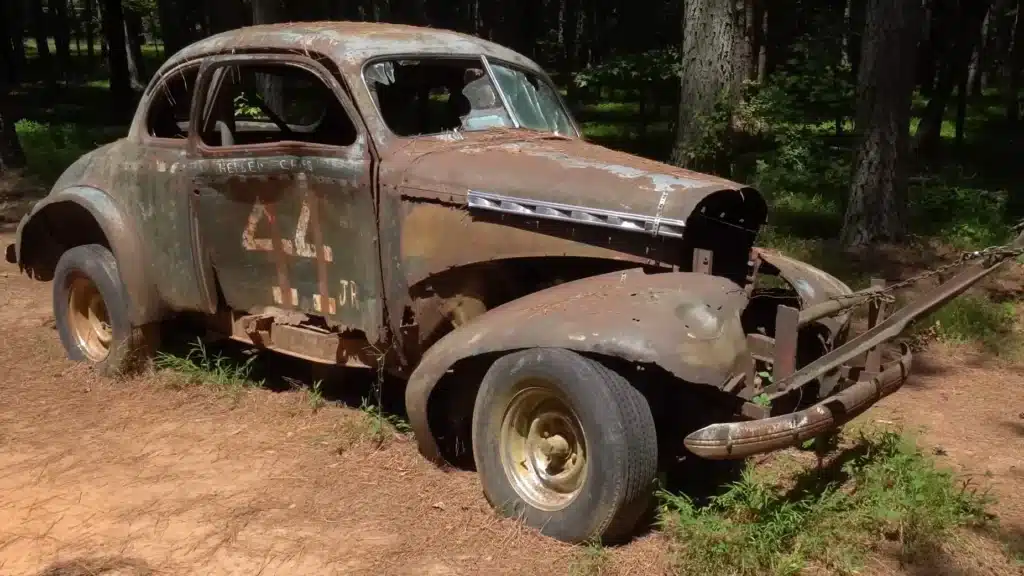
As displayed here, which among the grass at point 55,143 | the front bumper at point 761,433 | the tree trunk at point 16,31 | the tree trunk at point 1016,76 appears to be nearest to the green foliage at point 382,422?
the front bumper at point 761,433

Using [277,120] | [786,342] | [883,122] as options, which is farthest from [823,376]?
[883,122]

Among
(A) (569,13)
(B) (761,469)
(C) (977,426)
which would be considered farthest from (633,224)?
(A) (569,13)

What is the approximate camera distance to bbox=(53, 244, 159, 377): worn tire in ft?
19.2

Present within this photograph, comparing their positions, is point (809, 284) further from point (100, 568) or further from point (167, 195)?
point (167, 195)

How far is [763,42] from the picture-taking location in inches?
860

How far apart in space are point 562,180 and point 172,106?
2929 millimetres

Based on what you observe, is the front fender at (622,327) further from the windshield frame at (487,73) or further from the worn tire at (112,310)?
the worn tire at (112,310)

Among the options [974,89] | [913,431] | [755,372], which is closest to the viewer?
[755,372]

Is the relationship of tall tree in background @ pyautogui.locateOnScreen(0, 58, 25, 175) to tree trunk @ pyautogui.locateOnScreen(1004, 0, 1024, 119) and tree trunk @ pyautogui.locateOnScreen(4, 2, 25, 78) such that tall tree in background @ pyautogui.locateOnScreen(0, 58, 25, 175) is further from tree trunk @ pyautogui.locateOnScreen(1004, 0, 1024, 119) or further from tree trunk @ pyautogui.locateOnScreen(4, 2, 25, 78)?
tree trunk @ pyautogui.locateOnScreen(1004, 0, 1024, 119)

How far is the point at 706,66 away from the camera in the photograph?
9070 millimetres

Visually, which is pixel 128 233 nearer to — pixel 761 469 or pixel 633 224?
pixel 633 224

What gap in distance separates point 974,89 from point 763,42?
30.9 ft

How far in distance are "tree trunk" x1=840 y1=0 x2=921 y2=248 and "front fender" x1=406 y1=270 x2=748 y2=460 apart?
4895 millimetres

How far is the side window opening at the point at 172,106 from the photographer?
18.6ft
